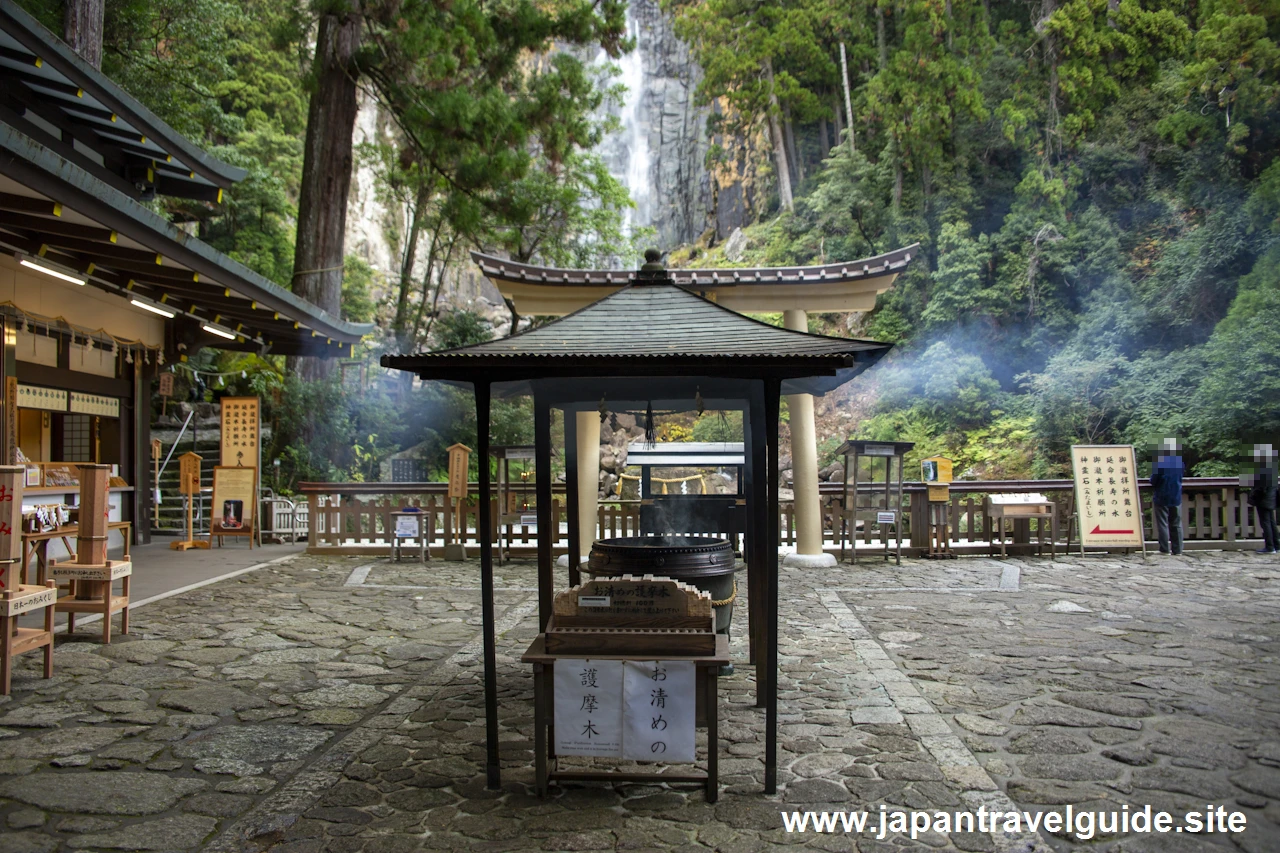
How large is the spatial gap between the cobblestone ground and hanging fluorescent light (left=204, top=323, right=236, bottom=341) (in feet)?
24.1

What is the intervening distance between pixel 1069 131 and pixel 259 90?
3058 cm

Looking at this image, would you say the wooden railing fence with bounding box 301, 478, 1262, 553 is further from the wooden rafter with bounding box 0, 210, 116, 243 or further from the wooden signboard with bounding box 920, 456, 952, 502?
the wooden rafter with bounding box 0, 210, 116, 243

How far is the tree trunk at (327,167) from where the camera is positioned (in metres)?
15.8

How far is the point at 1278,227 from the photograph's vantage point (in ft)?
74.2

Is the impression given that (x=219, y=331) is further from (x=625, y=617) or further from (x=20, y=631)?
(x=625, y=617)

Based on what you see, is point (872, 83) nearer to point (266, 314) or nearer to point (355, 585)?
point (266, 314)

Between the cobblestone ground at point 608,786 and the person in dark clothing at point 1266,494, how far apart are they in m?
4.60

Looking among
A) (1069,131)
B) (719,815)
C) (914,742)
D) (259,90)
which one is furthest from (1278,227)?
(259,90)

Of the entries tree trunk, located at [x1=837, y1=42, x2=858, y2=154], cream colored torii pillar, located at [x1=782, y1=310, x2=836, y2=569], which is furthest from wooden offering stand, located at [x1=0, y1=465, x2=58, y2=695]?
tree trunk, located at [x1=837, y1=42, x2=858, y2=154]

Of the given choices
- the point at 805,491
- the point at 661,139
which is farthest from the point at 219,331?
the point at 661,139

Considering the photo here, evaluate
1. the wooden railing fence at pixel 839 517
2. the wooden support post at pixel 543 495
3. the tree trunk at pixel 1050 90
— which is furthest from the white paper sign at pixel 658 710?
the tree trunk at pixel 1050 90

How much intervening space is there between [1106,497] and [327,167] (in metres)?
15.6

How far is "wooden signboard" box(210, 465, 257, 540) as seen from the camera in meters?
13.7

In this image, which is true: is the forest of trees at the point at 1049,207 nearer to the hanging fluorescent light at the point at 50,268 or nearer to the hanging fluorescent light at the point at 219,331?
the hanging fluorescent light at the point at 219,331
